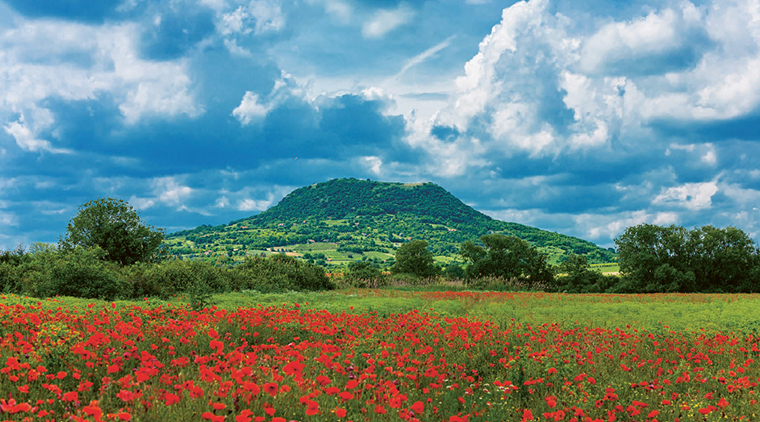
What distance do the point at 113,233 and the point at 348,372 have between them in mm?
36265

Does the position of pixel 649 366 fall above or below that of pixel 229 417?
below

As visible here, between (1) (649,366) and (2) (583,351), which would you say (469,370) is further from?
(1) (649,366)

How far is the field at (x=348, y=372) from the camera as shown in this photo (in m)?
4.67

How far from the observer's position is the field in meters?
4.67

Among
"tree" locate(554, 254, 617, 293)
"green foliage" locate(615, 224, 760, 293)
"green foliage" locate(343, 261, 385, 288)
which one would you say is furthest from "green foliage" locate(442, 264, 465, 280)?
"green foliage" locate(615, 224, 760, 293)

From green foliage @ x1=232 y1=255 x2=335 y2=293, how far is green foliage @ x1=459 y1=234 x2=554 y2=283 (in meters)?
21.9

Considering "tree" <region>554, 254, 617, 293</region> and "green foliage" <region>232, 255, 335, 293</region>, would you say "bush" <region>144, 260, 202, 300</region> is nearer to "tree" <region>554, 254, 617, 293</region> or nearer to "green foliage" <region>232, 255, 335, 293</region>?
"green foliage" <region>232, 255, 335, 293</region>

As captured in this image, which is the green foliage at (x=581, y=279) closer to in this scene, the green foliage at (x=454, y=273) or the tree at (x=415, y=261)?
the green foliage at (x=454, y=273)

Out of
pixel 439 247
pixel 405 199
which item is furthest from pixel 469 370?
pixel 405 199

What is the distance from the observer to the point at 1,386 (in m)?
5.60

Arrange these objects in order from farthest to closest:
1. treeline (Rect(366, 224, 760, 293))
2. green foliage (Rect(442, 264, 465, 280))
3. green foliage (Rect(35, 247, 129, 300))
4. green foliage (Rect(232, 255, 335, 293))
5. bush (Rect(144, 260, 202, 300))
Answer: green foliage (Rect(442, 264, 465, 280))
treeline (Rect(366, 224, 760, 293))
green foliage (Rect(232, 255, 335, 293))
bush (Rect(144, 260, 202, 300))
green foliage (Rect(35, 247, 129, 300))

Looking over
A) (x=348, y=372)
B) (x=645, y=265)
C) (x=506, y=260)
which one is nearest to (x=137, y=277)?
(x=348, y=372)

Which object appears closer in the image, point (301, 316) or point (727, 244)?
point (301, 316)

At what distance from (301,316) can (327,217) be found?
167 metres
